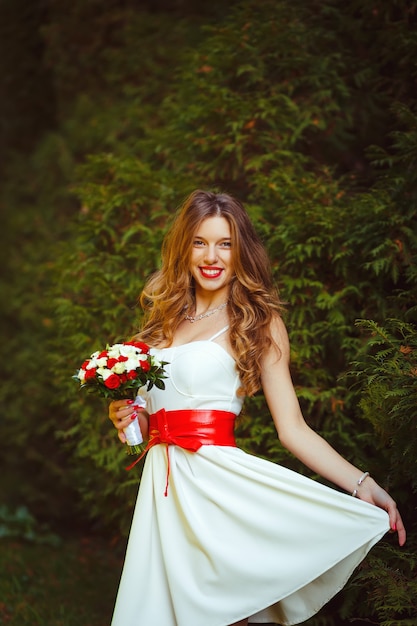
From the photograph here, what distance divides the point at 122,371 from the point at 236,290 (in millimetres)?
768

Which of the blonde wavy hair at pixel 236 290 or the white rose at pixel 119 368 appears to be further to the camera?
the blonde wavy hair at pixel 236 290

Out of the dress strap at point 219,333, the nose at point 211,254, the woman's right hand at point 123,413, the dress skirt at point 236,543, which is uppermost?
the nose at point 211,254

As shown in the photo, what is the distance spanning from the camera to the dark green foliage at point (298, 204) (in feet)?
Answer: 13.1

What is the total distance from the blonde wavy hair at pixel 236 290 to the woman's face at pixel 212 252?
0.02m

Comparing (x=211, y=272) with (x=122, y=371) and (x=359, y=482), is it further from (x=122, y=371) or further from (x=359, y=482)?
(x=359, y=482)

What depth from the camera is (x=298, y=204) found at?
441cm

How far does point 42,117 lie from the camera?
922 cm

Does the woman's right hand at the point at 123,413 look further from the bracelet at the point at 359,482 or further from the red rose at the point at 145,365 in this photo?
the bracelet at the point at 359,482

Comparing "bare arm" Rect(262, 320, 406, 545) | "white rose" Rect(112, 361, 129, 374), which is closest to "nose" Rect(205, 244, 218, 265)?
"bare arm" Rect(262, 320, 406, 545)

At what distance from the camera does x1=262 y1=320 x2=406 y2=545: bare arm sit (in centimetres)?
298

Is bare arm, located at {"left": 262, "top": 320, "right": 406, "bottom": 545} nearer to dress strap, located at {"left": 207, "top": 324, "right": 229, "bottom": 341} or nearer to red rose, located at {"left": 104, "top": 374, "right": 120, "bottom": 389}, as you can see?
dress strap, located at {"left": 207, "top": 324, "right": 229, "bottom": 341}

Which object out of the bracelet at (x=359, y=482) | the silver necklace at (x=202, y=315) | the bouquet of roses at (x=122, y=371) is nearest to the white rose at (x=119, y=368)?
the bouquet of roses at (x=122, y=371)

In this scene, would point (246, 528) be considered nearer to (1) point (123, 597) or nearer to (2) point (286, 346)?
(1) point (123, 597)

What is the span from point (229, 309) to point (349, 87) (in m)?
2.33
